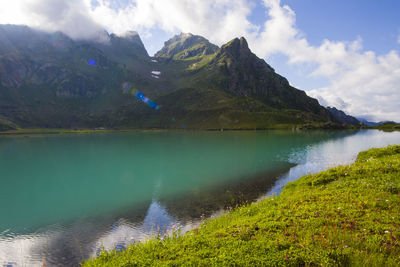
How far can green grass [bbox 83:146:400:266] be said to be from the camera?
8.76 meters

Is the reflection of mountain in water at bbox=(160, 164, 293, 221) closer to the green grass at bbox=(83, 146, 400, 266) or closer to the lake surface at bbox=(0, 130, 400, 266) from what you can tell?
the lake surface at bbox=(0, 130, 400, 266)

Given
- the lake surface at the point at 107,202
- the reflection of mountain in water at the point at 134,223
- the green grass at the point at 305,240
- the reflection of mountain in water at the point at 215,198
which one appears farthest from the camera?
the reflection of mountain in water at the point at 215,198

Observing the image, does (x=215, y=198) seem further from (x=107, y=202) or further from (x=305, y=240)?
(x=305, y=240)

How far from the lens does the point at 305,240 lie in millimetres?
10133

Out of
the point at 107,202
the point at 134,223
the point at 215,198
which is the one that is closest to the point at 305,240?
the point at 134,223

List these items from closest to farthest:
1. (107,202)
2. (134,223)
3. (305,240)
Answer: (305,240) → (134,223) → (107,202)

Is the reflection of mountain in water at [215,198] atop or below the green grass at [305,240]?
below

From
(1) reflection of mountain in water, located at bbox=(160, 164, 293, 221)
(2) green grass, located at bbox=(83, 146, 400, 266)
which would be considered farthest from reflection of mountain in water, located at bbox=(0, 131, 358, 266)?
(2) green grass, located at bbox=(83, 146, 400, 266)

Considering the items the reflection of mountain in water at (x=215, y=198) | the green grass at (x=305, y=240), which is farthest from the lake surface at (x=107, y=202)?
the green grass at (x=305, y=240)

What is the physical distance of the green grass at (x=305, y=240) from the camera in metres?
8.76

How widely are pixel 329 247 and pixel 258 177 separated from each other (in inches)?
1232

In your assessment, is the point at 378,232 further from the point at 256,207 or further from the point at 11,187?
the point at 11,187

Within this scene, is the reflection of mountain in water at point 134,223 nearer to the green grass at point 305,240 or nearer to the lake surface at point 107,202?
the lake surface at point 107,202

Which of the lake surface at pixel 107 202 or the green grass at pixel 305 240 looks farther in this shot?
the lake surface at pixel 107 202
